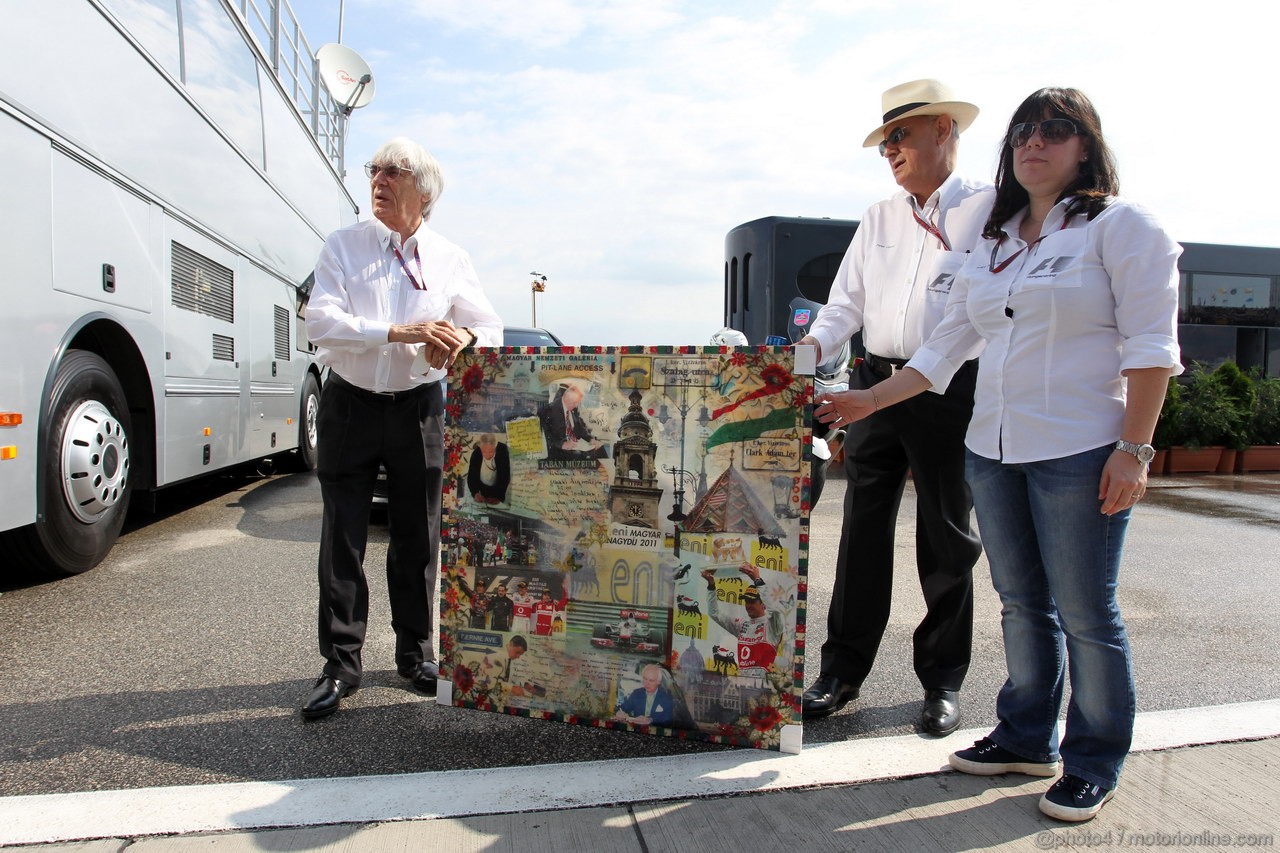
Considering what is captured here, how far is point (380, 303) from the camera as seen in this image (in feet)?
9.95

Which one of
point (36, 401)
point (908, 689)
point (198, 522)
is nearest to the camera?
point (908, 689)

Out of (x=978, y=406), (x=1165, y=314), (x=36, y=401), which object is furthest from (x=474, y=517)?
(x=36, y=401)

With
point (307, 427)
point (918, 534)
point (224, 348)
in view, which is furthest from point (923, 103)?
point (307, 427)

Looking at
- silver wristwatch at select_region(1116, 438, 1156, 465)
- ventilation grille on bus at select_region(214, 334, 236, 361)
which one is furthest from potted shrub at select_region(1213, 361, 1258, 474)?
ventilation grille on bus at select_region(214, 334, 236, 361)

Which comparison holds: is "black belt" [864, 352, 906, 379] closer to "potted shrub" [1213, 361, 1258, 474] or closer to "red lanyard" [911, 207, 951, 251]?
"red lanyard" [911, 207, 951, 251]

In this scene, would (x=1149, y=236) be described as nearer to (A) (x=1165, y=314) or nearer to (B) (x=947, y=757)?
(A) (x=1165, y=314)

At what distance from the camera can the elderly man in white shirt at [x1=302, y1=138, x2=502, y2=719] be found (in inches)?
117

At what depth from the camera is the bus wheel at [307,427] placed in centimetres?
991

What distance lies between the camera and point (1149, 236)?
2.07 m

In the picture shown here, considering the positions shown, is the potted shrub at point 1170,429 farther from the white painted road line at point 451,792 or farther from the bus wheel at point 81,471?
the bus wheel at point 81,471

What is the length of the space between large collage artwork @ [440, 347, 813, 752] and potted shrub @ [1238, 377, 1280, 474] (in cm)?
1279

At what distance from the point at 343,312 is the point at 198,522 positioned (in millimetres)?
4408

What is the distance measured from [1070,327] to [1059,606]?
0.74m

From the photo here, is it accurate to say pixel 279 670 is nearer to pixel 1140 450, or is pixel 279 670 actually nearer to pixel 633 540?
pixel 633 540
